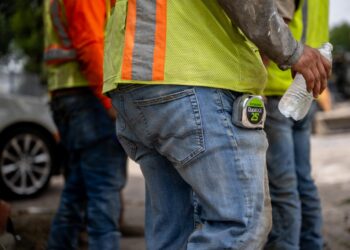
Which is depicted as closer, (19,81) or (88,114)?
(88,114)

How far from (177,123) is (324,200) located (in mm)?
4411

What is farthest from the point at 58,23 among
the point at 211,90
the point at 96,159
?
the point at 211,90

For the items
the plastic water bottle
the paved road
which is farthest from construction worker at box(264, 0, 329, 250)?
the paved road

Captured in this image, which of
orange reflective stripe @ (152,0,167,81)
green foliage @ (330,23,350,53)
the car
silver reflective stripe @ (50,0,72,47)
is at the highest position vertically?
green foliage @ (330,23,350,53)

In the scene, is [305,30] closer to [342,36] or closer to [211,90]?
[211,90]

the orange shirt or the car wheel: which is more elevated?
the orange shirt

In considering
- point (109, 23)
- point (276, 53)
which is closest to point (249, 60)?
point (276, 53)

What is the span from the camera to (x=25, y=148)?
21.9ft

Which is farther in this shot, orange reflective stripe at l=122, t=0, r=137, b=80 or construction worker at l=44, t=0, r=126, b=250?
construction worker at l=44, t=0, r=126, b=250

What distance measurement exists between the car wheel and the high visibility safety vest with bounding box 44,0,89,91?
3.16m

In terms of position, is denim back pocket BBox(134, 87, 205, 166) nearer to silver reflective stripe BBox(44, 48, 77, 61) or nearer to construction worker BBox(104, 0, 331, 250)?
construction worker BBox(104, 0, 331, 250)

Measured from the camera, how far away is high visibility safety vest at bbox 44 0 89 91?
349cm

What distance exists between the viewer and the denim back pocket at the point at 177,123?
6.24 ft

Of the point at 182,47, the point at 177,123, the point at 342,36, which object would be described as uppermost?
the point at 342,36
